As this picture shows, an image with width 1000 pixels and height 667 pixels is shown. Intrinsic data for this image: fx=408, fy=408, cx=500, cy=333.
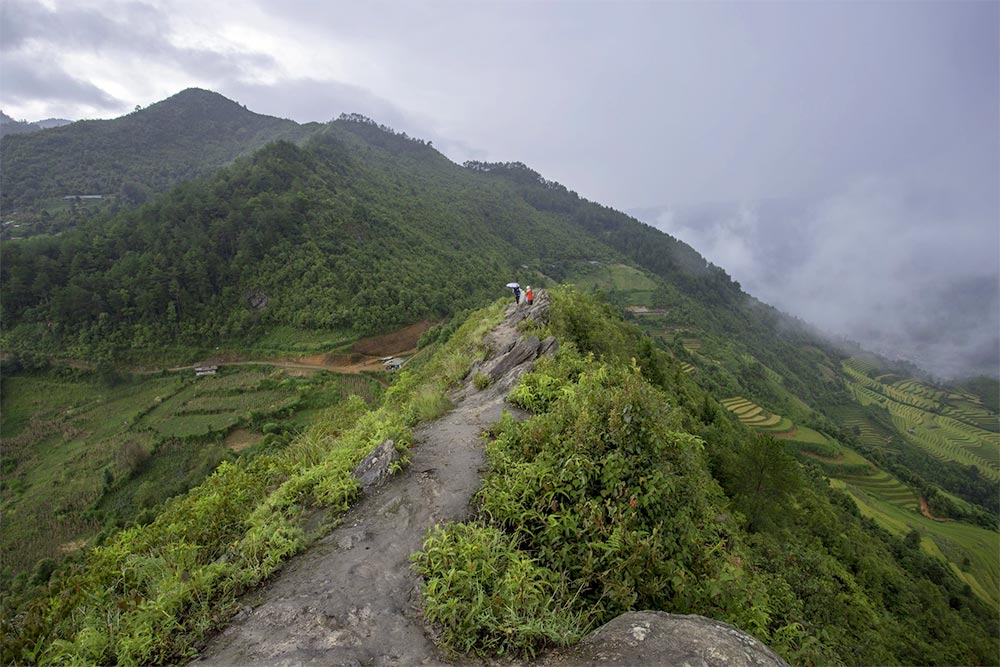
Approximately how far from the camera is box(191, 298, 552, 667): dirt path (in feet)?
10.5

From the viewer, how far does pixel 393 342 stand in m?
41.0

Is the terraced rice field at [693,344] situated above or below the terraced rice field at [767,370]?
above

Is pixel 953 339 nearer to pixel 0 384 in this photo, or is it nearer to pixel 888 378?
pixel 888 378

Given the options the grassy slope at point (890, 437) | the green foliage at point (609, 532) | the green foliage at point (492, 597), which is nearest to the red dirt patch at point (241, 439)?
the green foliage at point (609, 532)

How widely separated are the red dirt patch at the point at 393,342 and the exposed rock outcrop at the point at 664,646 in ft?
127

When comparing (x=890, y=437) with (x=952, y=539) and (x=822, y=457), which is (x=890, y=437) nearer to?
(x=822, y=457)

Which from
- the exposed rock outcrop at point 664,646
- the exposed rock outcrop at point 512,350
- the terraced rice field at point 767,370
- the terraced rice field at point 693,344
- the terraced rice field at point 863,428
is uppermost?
the terraced rice field at point 693,344

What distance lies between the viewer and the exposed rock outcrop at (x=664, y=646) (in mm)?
2793

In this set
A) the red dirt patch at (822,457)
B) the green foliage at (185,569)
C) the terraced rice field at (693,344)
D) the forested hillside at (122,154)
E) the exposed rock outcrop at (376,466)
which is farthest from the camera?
the forested hillside at (122,154)

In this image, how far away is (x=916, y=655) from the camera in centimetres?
1261

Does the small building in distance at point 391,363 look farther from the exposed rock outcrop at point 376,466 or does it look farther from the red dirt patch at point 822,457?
the red dirt patch at point 822,457

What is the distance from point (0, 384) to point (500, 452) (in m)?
52.7

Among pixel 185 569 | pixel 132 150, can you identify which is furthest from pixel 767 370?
pixel 132 150

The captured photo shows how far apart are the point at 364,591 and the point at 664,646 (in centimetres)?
259
